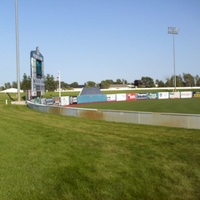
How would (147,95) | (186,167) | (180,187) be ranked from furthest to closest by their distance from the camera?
(147,95)
(186,167)
(180,187)

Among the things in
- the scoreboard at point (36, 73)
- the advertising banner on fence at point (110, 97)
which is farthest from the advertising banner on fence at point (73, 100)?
the advertising banner on fence at point (110, 97)

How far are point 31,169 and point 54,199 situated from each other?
78.2 inches

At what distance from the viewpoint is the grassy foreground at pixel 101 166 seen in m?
5.64

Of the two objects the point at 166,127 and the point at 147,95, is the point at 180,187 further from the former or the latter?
the point at 147,95

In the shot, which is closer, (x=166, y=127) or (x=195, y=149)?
(x=195, y=149)

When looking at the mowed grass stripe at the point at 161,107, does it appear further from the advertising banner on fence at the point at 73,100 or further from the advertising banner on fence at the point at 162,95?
the advertising banner on fence at the point at 162,95

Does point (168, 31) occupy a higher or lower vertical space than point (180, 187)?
higher

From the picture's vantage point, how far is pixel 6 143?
10.0 metres

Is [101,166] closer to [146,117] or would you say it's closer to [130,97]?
[146,117]

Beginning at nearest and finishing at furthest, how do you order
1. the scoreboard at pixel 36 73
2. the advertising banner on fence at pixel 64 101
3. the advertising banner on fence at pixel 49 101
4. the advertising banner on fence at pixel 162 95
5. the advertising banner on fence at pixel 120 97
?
1. the advertising banner on fence at pixel 49 101
2. the scoreboard at pixel 36 73
3. the advertising banner on fence at pixel 64 101
4. the advertising banner on fence at pixel 120 97
5. the advertising banner on fence at pixel 162 95

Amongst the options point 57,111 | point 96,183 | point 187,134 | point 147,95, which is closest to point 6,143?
point 96,183

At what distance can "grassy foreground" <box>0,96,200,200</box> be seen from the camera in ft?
18.5

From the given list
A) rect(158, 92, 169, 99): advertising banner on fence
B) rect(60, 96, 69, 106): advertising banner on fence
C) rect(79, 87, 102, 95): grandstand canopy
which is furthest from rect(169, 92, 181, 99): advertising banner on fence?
rect(60, 96, 69, 106): advertising banner on fence

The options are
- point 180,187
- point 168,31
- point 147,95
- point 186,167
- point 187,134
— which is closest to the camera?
point 180,187
